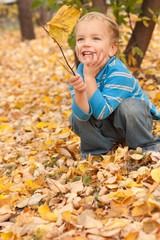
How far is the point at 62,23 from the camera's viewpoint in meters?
1.54

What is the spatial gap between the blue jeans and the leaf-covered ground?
9 centimetres

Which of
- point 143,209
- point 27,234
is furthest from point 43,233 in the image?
point 143,209

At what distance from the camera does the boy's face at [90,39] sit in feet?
6.14

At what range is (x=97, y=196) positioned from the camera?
5.12 ft

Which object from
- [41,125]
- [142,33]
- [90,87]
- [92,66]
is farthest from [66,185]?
[142,33]

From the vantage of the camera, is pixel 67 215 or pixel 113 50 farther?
pixel 113 50

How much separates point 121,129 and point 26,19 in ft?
21.1

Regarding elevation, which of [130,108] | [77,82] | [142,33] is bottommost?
[130,108]

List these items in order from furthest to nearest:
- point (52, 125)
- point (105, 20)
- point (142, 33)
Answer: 1. point (142, 33)
2. point (52, 125)
3. point (105, 20)

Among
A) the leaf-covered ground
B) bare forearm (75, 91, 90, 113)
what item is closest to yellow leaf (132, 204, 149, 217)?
the leaf-covered ground

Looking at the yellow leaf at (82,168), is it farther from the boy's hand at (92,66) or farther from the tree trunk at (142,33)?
the tree trunk at (142,33)

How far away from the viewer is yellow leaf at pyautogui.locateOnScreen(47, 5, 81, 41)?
4.98 feet

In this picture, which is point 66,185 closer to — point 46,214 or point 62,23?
point 46,214

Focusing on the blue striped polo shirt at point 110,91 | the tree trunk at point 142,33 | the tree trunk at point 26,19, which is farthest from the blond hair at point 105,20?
the tree trunk at point 26,19
